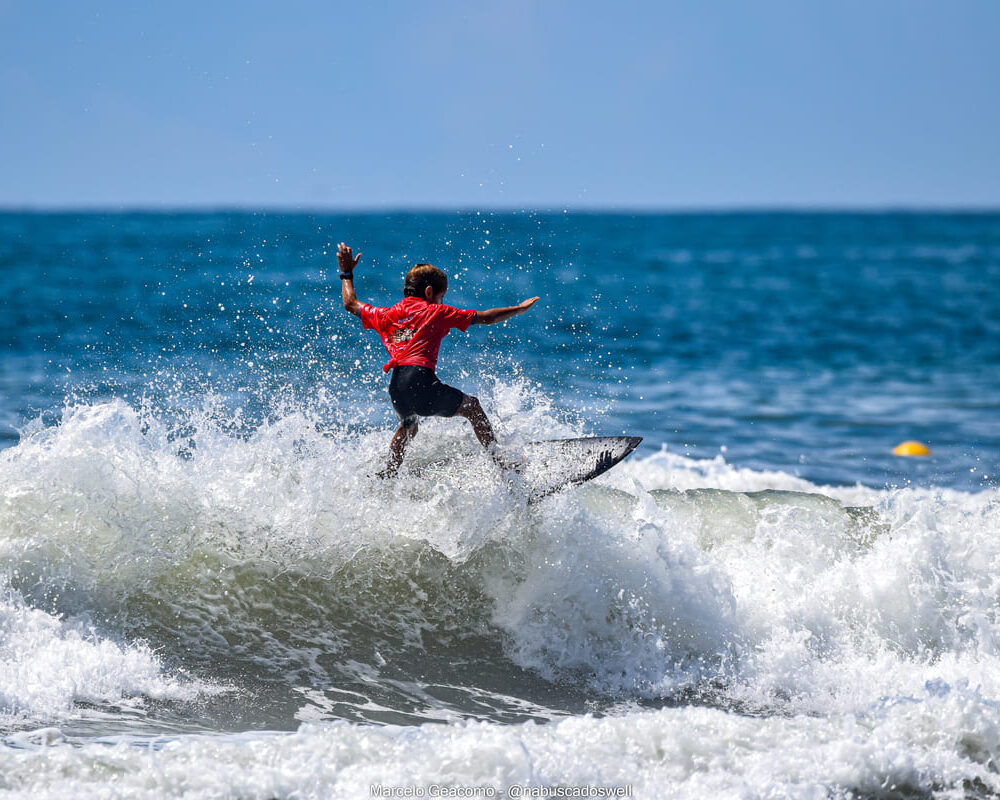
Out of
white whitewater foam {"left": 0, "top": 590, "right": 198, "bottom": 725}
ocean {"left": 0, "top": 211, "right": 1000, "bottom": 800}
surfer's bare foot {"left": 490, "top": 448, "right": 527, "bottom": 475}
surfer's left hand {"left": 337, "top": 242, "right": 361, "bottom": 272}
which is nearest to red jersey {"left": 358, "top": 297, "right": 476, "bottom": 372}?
surfer's left hand {"left": 337, "top": 242, "right": 361, "bottom": 272}

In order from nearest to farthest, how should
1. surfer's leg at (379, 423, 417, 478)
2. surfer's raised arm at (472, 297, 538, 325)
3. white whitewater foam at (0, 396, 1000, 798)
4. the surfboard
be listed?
white whitewater foam at (0, 396, 1000, 798) < surfer's raised arm at (472, 297, 538, 325) < the surfboard < surfer's leg at (379, 423, 417, 478)

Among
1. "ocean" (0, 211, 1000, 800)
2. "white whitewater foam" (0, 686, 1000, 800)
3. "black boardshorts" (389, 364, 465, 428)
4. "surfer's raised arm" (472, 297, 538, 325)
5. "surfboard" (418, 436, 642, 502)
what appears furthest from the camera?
"surfboard" (418, 436, 642, 502)

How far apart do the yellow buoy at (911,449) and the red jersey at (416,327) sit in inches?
305

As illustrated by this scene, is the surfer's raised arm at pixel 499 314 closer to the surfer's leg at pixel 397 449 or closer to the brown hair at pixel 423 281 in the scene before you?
the brown hair at pixel 423 281

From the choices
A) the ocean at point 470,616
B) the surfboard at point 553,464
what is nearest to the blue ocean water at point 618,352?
the ocean at point 470,616

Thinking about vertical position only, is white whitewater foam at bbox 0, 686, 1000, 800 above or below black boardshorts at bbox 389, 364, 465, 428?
below

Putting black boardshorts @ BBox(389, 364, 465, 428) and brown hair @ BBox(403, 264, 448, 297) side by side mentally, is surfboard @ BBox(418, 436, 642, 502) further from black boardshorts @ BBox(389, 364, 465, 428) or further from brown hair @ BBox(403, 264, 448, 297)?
brown hair @ BBox(403, 264, 448, 297)

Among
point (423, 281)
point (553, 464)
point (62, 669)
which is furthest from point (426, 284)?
point (62, 669)

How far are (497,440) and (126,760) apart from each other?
334 centimetres

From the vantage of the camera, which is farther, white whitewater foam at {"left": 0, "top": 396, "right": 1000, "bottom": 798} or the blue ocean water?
the blue ocean water

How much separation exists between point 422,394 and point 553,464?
1.09m

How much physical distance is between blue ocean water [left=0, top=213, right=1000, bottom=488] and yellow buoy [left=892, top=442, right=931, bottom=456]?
0.44 feet

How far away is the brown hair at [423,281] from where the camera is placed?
6633 millimetres

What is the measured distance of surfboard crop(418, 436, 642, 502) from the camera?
6.74 meters
